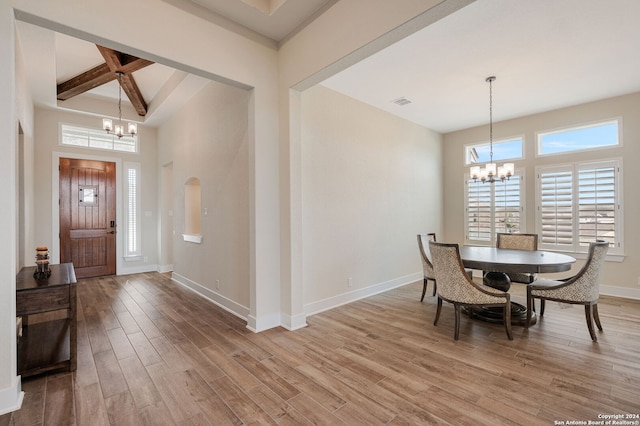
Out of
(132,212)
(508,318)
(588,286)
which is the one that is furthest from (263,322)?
(132,212)

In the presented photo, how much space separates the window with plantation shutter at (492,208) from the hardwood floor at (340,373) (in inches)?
87.2

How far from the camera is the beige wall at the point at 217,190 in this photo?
3.86m

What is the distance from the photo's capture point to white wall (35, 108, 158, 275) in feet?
18.1

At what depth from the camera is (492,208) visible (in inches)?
237

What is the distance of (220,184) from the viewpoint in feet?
14.3

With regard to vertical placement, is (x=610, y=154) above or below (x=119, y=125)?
below

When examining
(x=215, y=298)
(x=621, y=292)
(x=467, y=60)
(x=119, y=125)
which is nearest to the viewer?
(x=467, y=60)

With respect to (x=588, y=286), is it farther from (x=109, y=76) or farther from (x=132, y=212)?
(x=132, y=212)

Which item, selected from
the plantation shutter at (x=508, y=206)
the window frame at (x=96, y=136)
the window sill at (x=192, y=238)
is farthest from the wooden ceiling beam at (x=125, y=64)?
the plantation shutter at (x=508, y=206)

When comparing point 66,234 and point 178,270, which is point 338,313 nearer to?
point 178,270

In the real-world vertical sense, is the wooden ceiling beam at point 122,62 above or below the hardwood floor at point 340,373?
above

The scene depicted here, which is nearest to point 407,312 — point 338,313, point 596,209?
point 338,313

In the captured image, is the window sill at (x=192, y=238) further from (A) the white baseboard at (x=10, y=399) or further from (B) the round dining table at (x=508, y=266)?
(B) the round dining table at (x=508, y=266)

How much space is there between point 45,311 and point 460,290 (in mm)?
3820
